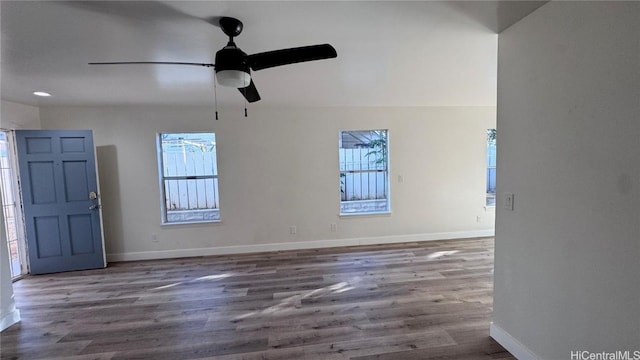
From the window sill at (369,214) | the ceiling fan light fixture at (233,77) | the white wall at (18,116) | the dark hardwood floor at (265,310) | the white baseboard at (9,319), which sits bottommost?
Answer: the dark hardwood floor at (265,310)

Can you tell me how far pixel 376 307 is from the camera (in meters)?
2.47

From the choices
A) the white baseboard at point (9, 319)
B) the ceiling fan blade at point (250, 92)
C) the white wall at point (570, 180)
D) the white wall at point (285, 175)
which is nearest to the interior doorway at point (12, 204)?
the white wall at point (285, 175)

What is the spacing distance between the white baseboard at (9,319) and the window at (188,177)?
176 centimetres

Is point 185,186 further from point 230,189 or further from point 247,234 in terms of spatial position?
point 247,234

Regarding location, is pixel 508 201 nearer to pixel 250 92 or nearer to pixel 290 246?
pixel 250 92

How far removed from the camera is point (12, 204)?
3.46 metres

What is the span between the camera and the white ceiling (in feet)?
4.91

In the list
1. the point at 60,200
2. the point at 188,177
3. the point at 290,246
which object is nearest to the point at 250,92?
the point at 188,177

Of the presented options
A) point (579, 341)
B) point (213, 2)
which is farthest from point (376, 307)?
point (213, 2)

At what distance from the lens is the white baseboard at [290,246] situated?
3922 mm

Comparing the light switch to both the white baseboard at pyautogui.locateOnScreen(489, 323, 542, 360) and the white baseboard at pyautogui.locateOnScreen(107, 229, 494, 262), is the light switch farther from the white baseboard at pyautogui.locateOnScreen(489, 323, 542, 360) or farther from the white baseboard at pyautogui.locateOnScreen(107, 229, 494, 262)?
the white baseboard at pyautogui.locateOnScreen(107, 229, 494, 262)

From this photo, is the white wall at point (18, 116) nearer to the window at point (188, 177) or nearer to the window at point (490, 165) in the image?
the window at point (188, 177)

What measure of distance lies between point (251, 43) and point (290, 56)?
0.54 meters

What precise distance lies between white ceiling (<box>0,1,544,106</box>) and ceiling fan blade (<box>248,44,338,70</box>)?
24cm
